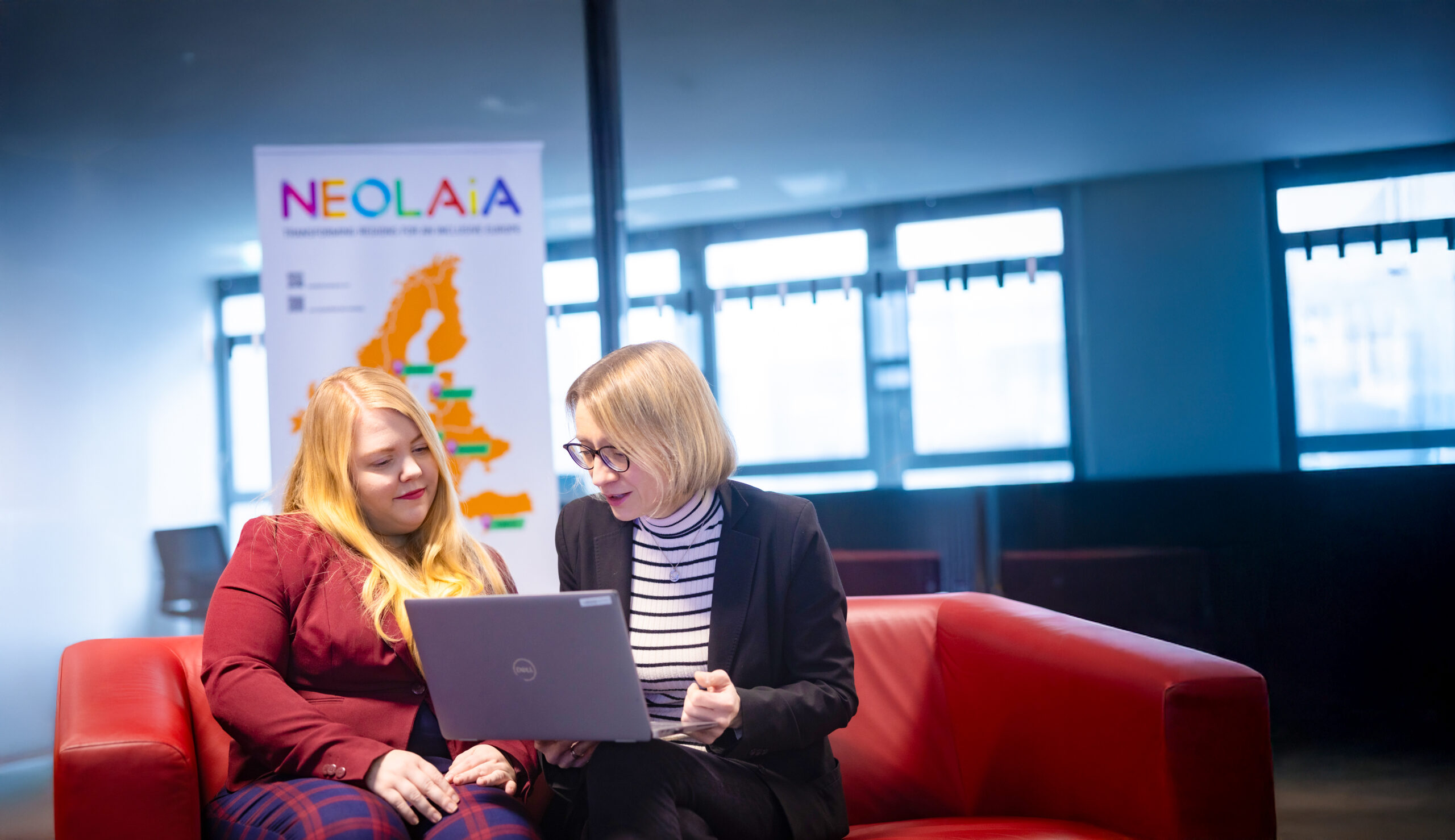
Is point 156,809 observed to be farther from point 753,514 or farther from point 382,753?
point 753,514

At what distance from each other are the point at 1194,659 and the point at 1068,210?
222 centimetres

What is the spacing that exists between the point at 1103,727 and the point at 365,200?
2.85 metres

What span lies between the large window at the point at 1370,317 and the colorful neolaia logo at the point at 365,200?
2.76 m

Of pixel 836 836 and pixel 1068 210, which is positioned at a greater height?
pixel 1068 210

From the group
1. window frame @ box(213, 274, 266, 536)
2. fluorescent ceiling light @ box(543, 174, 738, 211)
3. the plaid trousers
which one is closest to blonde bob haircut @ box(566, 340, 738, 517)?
the plaid trousers

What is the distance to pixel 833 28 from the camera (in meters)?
3.56

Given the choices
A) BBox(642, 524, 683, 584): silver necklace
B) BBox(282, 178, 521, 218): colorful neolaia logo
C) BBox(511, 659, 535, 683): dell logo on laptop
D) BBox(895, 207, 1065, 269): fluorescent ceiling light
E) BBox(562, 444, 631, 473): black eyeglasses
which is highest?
BBox(282, 178, 521, 218): colorful neolaia logo

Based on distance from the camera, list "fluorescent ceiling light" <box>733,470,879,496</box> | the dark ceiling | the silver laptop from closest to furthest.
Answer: the silver laptop < the dark ceiling < "fluorescent ceiling light" <box>733,470,879,496</box>

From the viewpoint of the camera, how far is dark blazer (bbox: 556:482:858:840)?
5.26ft

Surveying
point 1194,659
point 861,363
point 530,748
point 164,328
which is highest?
point 164,328

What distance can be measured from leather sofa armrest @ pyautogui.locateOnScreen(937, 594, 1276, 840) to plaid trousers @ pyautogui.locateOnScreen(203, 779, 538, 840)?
912 mm

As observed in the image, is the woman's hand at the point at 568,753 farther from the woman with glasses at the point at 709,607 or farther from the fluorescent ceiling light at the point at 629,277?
the fluorescent ceiling light at the point at 629,277

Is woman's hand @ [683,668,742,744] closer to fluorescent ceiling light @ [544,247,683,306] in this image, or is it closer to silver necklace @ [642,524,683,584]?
silver necklace @ [642,524,683,584]

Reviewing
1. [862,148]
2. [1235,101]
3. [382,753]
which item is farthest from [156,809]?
[1235,101]
